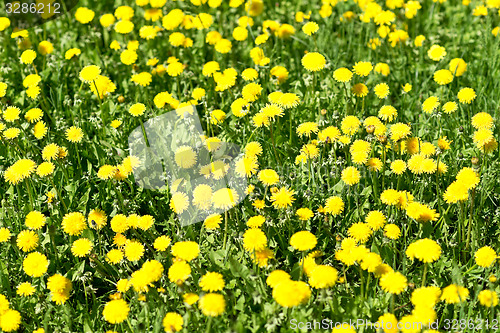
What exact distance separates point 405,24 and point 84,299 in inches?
132

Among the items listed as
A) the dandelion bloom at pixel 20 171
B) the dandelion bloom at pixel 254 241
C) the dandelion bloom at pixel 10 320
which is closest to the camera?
the dandelion bloom at pixel 10 320

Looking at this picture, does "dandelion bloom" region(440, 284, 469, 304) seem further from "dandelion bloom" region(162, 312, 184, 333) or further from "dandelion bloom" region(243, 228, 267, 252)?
"dandelion bloom" region(162, 312, 184, 333)

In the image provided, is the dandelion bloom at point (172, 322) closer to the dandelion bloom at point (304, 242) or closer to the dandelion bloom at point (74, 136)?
the dandelion bloom at point (304, 242)

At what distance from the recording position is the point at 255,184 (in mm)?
3266

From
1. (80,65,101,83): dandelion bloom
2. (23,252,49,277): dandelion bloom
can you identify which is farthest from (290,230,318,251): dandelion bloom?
(80,65,101,83): dandelion bloom

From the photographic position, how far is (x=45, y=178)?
3.30 meters

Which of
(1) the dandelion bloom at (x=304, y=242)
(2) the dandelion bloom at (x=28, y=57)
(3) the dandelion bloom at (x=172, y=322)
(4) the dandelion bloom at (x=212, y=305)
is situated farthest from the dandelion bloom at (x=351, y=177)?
(2) the dandelion bloom at (x=28, y=57)

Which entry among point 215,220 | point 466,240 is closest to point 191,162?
point 215,220

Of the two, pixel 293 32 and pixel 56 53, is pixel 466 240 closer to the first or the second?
pixel 293 32

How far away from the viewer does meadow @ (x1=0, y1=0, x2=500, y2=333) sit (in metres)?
2.50

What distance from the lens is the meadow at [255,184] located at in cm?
250

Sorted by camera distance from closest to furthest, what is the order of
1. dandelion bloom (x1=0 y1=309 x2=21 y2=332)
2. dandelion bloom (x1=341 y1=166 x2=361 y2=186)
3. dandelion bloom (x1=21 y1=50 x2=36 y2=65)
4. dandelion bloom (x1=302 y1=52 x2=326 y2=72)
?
dandelion bloom (x1=0 y1=309 x2=21 y2=332) → dandelion bloom (x1=341 y1=166 x2=361 y2=186) → dandelion bloom (x1=302 y1=52 x2=326 y2=72) → dandelion bloom (x1=21 y1=50 x2=36 y2=65)

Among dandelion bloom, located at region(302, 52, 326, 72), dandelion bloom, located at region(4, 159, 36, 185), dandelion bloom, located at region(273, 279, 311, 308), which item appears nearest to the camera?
dandelion bloom, located at region(273, 279, 311, 308)

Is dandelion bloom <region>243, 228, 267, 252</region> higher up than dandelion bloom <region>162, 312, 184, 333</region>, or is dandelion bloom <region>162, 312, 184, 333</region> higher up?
dandelion bloom <region>243, 228, 267, 252</region>
